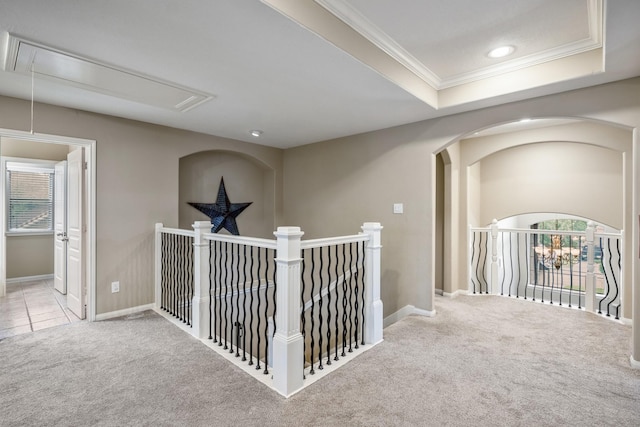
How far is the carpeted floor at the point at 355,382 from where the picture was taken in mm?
1851

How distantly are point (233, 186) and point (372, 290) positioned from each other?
10.4ft

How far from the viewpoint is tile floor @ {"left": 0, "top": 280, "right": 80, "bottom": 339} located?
10.6ft

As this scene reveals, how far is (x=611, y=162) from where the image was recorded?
179 inches

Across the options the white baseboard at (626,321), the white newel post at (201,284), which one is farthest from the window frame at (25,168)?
the white baseboard at (626,321)

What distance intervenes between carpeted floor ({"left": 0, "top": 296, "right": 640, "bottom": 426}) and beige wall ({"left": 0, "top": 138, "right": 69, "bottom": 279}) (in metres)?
3.12

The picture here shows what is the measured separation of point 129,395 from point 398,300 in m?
2.92

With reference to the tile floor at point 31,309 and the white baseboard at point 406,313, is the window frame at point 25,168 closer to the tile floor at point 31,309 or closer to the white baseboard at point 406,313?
the tile floor at point 31,309

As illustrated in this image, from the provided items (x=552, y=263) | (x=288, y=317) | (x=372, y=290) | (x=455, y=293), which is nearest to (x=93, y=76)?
(x=288, y=317)

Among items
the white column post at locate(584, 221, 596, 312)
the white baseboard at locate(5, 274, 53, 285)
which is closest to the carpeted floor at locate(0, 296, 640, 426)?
the white column post at locate(584, 221, 596, 312)

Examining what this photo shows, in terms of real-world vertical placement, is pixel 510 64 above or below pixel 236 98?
above

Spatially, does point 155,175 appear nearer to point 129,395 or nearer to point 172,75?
point 172,75

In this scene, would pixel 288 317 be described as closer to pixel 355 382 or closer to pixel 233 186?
pixel 355 382

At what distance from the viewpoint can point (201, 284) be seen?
3031 mm

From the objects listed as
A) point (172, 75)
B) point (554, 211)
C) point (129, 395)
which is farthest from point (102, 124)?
point (554, 211)
